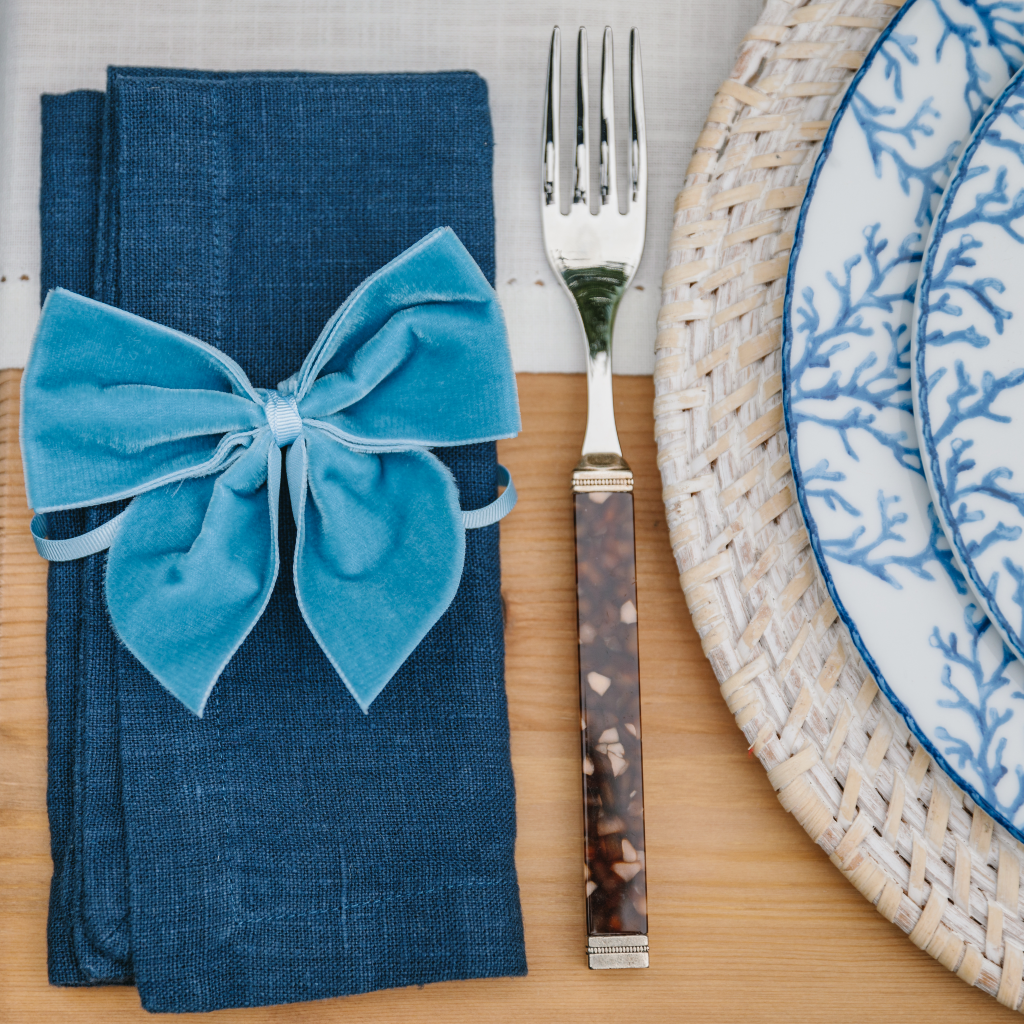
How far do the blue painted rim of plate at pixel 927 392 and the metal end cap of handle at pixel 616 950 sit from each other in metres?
0.24

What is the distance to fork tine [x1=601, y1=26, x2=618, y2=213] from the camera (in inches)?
19.2

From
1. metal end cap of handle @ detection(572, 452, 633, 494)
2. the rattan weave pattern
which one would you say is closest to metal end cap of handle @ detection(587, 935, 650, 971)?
the rattan weave pattern

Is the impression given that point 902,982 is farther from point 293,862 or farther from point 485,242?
point 485,242

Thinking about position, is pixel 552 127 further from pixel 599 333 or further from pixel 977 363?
pixel 977 363

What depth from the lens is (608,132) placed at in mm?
489

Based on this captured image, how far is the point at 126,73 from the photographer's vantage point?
0.46 m

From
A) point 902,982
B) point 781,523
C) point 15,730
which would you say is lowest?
point 902,982

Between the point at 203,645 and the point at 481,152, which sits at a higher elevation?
the point at 481,152

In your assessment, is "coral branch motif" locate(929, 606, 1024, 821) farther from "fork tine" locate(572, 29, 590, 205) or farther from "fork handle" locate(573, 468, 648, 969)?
"fork tine" locate(572, 29, 590, 205)

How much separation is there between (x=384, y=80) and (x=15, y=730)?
A: 412mm

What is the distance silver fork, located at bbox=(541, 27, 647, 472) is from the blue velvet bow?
9cm

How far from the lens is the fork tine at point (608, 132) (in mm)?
487

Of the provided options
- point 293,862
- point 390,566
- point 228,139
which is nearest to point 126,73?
point 228,139

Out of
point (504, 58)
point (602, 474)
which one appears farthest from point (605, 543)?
point (504, 58)
